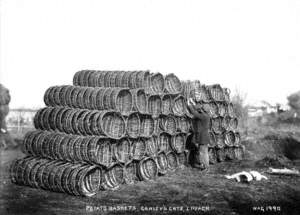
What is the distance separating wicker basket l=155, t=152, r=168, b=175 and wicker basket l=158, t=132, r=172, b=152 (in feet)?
0.56

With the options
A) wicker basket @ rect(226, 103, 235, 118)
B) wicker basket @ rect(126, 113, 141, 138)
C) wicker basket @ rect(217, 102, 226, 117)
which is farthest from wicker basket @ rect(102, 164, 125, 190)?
wicker basket @ rect(226, 103, 235, 118)

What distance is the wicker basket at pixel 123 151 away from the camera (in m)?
9.75

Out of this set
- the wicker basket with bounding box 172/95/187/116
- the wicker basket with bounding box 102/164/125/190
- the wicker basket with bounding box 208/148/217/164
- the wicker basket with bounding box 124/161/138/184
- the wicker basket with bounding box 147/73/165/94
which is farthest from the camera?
the wicker basket with bounding box 208/148/217/164

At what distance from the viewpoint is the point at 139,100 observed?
416 inches

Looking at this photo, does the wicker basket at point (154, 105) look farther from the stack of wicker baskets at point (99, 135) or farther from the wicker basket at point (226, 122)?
the wicker basket at point (226, 122)

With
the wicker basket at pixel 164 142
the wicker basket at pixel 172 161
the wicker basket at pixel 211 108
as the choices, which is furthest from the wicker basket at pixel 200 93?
the wicker basket at pixel 172 161

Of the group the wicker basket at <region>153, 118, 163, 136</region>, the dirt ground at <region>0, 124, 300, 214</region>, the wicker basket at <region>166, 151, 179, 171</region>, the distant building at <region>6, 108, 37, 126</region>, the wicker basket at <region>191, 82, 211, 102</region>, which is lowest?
the dirt ground at <region>0, 124, 300, 214</region>

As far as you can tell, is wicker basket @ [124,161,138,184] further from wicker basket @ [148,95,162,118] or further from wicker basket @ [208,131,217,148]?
wicker basket @ [208,131,217,148]

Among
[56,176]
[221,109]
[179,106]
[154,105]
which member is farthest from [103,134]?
[221,109]

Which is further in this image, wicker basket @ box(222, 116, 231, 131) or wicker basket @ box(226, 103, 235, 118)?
wicker basket @ box(226, 103, 235, 118)

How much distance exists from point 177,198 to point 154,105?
3.24m

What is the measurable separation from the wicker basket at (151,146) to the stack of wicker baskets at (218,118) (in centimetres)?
227

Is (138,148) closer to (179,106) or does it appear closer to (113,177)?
(113,177)

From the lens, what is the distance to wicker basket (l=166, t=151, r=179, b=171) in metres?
11.8
